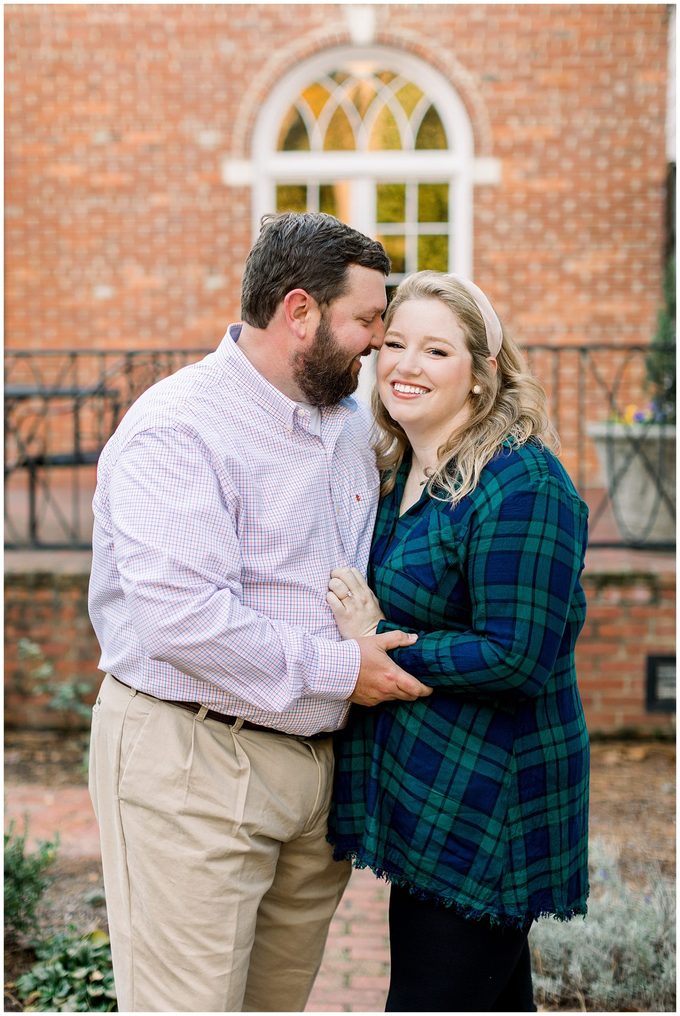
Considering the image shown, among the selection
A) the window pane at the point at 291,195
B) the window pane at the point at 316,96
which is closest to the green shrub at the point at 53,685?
the window pane at the point at 291,195

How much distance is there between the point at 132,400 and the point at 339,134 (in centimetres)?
380

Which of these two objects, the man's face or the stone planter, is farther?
the stone planter

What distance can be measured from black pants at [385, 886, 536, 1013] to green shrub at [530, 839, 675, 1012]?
1.17m

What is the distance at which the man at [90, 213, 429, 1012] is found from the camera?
6.62ft

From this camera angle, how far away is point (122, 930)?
2.16 metres

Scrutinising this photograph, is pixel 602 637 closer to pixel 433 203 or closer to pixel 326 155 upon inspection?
pixel 433 203

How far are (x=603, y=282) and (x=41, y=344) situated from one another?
16.4 ft

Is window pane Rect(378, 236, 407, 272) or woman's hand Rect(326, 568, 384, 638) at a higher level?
window pane Rect(378, 236, 407, 272)

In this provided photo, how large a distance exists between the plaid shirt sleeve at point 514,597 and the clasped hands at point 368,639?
0.05 meters

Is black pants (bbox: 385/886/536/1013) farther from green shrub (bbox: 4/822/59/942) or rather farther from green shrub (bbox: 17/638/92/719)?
green shrub (bbox: 17/638/92/719)

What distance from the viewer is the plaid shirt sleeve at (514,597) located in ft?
6.70

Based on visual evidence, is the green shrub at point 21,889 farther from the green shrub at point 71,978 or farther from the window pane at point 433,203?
the window pane at point 433,203

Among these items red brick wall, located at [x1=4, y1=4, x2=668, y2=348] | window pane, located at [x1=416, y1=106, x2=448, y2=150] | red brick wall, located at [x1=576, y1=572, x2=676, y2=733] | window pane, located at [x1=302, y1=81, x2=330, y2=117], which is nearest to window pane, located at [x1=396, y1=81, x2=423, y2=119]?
window pane, located at [x1=416, y1=106, x2=448, y2=150]

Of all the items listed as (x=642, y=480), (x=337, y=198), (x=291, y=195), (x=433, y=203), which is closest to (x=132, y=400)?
(x=642, y=480)
